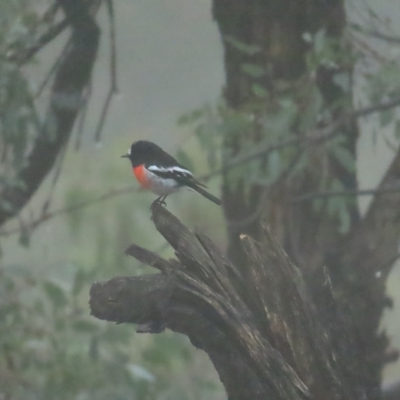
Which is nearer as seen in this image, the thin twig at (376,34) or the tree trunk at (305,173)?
the thin twig at (376,34)

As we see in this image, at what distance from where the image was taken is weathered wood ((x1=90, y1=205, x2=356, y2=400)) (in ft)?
4.89

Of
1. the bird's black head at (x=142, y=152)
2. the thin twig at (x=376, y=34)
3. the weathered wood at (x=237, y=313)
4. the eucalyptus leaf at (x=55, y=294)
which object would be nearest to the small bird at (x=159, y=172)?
the bird's black head at (x=142, y=152)

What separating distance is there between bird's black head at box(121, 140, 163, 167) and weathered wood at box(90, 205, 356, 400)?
558 millimetres

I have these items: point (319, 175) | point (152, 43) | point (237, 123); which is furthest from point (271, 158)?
point (152, 43)

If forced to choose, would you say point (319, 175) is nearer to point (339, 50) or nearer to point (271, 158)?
point (271, 158)

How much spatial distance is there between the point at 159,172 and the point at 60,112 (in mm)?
862

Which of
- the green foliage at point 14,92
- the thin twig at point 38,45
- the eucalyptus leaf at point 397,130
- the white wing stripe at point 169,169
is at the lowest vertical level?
the white wing stripe at point 169,169

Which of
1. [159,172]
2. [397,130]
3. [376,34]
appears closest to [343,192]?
[397,130]

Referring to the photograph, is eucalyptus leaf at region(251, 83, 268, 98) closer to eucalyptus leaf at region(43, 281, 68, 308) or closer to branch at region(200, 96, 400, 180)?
branch at region(200, 96, 400, 180)

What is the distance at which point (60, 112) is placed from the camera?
113 inches

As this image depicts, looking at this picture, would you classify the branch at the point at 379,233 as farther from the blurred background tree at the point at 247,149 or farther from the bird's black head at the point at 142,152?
the bird's black head at the point at 142,152

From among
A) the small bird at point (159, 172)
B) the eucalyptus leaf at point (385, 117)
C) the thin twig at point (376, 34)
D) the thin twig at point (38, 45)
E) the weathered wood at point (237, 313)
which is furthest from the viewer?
the thin twig at point (38, 45)

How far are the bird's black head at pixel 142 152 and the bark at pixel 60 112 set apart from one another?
0.59 m

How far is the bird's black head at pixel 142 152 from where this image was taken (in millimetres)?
2160
